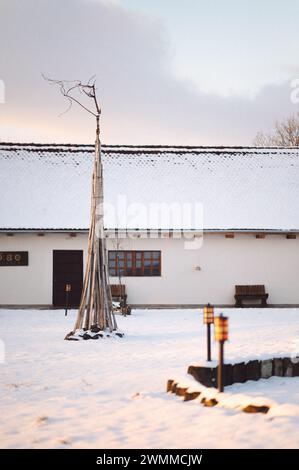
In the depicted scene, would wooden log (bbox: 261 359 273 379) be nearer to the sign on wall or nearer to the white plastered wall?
the white plastered wall

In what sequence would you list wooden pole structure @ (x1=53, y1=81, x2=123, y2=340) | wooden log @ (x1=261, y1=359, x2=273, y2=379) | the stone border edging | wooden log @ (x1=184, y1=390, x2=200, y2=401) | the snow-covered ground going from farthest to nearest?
wooden pole structure @ (x1=53, y1=81, x2=123, y2=340) < wooden log @ (x1=261, y1=359, x2=273, y2=379) < the stone border edging < wooden log @ (x1=184, y1=390, x2=200, y2=401) < the snow-covered ground

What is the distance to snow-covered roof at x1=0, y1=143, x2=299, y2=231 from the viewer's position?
21.7 metres

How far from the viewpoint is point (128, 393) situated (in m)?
7.77

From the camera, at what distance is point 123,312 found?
1806cm

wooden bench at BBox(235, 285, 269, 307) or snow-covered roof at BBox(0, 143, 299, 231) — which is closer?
wooden bench at BBox(235, 285, 269, 307)

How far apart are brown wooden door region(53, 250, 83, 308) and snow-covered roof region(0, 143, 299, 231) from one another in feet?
3.44

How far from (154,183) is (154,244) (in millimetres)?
3108

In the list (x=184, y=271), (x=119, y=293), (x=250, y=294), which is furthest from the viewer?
(x=184, y=271)

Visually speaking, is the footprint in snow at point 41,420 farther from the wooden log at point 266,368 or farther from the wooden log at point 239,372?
the wooden log at point 266,368

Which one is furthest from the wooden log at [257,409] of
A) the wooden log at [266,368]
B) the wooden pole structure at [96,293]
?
the wooden pole structure at [96,293]

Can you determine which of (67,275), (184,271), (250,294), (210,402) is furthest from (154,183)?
(210,402)

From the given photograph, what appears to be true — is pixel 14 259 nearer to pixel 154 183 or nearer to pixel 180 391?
pixel 154 183

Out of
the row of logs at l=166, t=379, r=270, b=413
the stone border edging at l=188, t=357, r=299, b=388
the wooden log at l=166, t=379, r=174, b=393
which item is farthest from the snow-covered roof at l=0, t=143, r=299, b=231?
the row of logs at l=166, t=379, r=270, b=413

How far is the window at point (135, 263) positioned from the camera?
21.3 m
